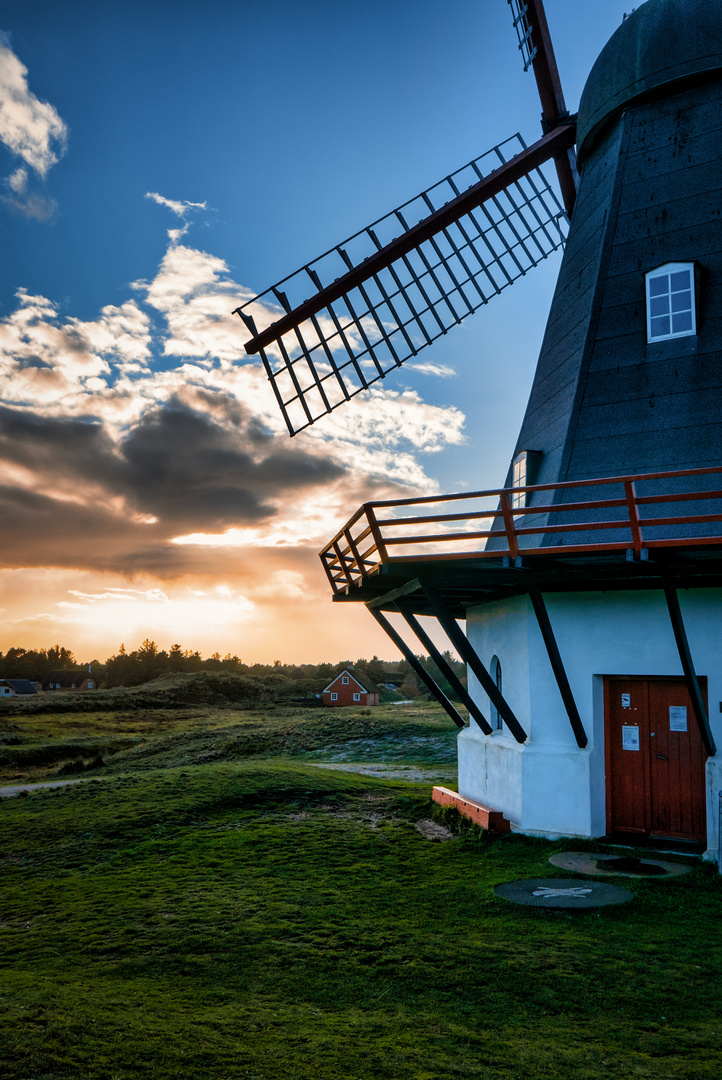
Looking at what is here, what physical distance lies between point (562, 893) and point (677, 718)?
4.00m

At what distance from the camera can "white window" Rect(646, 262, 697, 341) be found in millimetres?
13172

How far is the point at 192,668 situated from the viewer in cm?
10550

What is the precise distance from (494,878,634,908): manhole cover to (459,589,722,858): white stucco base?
7.13ft

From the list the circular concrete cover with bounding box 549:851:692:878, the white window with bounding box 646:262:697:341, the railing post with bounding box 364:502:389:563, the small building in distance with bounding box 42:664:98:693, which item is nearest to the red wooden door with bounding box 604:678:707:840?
the circular concrete cover with bounding box 549:851:692:878

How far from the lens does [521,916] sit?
9273 millimetres

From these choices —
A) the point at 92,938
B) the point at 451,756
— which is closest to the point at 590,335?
the point at 92,938

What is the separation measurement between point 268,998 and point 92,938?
2989mm

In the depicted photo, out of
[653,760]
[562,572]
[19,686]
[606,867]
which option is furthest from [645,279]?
[19,686]

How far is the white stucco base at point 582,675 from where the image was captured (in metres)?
12.3

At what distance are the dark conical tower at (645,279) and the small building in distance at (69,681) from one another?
109167 mm

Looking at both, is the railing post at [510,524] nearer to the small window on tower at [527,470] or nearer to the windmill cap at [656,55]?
the small window on tower at [527,470]

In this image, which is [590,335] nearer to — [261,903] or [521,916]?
[521,916]

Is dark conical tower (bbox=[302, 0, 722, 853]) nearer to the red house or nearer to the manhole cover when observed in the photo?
the manhole cover

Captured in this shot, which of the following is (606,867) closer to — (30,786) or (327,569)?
(327,569)
